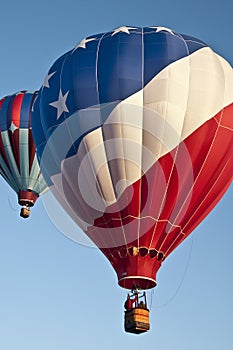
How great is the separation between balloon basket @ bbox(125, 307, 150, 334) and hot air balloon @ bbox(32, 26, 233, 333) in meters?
0.02

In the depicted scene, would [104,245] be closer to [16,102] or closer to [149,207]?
[149,207]

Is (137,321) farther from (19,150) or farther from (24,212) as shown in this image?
(24,212)

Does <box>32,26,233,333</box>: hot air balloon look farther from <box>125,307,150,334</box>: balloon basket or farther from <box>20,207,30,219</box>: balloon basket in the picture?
<box>20,207,30,219</box>: balloon basket

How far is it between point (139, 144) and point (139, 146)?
41 millimetres

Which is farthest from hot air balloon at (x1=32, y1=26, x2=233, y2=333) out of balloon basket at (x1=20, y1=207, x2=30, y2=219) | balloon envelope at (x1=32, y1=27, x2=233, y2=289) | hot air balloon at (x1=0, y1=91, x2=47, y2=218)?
balloon basket at (x1=20, y1=207, x2=30, y2=219)

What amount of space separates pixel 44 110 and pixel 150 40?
9.01 ft

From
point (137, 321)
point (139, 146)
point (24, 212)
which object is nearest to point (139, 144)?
point (139, 146)

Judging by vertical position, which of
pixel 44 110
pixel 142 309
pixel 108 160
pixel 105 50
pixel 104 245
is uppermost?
pixel 105 50

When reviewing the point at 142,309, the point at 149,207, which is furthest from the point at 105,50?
the point at 142,309

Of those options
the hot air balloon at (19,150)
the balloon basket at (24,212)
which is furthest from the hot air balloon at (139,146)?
the balloon basket at (24,212)

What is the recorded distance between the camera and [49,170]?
17406mm

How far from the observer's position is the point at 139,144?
53.4ft

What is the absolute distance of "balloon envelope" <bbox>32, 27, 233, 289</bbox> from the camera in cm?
1619

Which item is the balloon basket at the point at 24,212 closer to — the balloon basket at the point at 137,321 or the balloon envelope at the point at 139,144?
A: the balloon envelope at the point at 139,144
